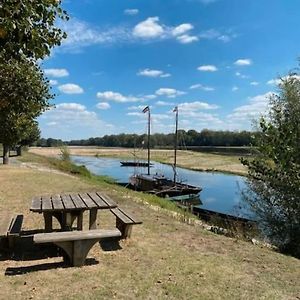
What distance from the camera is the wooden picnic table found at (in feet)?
20.9

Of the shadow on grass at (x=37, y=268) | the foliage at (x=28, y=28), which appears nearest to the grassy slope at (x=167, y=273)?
the shadow on grass at (x=37, y=268)

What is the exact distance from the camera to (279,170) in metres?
10.9

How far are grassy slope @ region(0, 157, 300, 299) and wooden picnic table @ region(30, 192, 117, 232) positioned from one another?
2.25 feet

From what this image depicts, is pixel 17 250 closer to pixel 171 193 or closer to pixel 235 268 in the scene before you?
pixel 235 268

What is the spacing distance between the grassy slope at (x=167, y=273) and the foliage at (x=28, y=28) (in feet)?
8.96

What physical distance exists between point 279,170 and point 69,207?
6.67 meters

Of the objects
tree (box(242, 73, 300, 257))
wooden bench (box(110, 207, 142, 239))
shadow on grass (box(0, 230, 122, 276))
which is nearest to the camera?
shadow on grass (box(0, 230, 122, 276))

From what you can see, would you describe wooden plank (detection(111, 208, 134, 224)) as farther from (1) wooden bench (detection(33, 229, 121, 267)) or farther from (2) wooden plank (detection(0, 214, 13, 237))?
(2) wooden plank (detection(0, 214, 13, 237))

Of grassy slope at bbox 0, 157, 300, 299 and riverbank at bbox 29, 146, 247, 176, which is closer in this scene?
grassy slope at bbox 0, 157, 300, 299

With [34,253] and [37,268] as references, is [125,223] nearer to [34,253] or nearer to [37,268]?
[34,253]

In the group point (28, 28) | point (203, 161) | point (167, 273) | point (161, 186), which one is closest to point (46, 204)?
point (167, 273)


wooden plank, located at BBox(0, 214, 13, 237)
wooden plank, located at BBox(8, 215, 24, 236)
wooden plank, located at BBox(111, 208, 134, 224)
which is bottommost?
wooden plank, located at BBox(8, 215, 24, 236)

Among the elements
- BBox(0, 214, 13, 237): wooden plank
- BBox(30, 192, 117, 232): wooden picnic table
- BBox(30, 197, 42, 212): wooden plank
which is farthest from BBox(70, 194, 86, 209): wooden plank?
BBox(0, 214, 13, 237): wooden plank

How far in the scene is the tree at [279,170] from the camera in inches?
412
